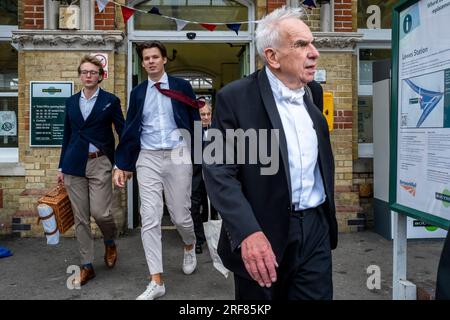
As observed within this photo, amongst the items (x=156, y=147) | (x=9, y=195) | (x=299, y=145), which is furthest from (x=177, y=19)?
(x=299, y=145)

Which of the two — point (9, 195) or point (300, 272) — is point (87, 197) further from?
point (300, 272)

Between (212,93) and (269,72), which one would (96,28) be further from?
(212,93)

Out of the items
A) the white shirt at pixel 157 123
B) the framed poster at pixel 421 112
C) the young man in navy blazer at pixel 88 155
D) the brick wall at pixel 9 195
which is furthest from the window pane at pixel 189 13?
the framed poster at pixel 421 112

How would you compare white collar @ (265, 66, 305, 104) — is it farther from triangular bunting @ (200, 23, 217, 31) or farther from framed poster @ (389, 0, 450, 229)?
triangular bunting @ (200, 23, 217, 31)

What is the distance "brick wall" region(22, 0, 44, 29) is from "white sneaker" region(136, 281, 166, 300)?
4019mm

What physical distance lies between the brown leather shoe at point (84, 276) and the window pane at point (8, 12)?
13.3 ft

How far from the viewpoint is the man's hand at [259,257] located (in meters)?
2.10

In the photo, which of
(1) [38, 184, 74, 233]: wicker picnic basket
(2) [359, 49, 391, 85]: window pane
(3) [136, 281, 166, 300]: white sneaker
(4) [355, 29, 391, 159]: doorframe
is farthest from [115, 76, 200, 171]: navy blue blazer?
(2) [359, 49, 391, 85]: window pane

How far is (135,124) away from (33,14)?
10.4ft

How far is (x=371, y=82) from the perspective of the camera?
7.19 metres

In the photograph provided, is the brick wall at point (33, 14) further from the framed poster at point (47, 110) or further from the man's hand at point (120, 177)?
the man's hand at point (120, 177)

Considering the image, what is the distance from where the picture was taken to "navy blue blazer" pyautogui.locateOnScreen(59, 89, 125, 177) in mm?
4594

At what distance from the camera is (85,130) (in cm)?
463
